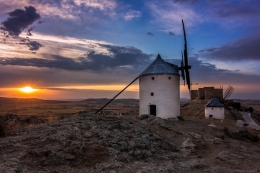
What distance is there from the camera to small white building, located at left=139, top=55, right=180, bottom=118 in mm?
23703

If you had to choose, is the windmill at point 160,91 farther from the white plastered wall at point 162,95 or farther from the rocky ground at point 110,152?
the rocky ground at point 110,152

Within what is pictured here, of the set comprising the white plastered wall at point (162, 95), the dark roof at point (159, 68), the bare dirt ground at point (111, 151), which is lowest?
the bare dirt ground at point (111, 151)

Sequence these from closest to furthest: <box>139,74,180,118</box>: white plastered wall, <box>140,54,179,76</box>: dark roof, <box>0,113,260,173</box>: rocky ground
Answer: <box>0,113,260,173</box>: rocky ground → <box>139,74,180,118</box>: white plastered wall → <box>140,54,179,76</box>: dark roof

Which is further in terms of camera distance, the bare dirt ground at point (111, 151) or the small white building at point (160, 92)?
the small white building at point (160, 92)

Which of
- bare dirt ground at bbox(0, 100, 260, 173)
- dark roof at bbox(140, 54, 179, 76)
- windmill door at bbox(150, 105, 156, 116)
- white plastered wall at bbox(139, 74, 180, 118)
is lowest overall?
bare dirt ground at bbox(0, 100, 260, 173)

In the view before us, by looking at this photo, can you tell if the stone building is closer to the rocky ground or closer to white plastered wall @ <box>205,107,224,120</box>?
white plastered wall @ <box>205,107,224,120</box>

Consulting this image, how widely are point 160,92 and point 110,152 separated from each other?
13.2m

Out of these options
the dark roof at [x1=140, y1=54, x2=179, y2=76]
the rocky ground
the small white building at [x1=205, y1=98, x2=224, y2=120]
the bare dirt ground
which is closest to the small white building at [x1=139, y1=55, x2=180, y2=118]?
the dark roof at [x1=140, y1=54, x2=179, y2=76]

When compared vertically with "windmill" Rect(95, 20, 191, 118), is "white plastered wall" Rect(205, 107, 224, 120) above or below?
below

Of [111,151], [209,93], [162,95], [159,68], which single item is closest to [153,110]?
[162,95]

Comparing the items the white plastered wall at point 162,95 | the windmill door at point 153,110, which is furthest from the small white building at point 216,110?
the windmill door at point 153,110

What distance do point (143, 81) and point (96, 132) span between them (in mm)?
→ 11840

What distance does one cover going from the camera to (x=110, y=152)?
37.4 ft

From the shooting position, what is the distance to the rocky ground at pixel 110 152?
9.66 meters
